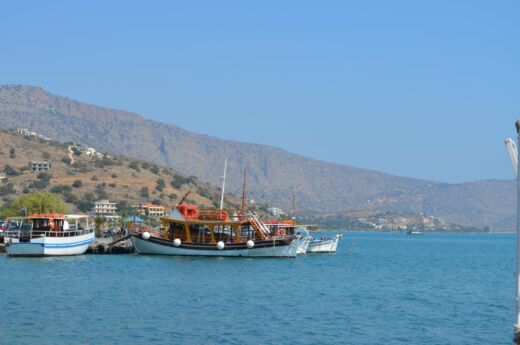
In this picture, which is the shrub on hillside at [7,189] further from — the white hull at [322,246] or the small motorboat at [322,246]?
the white hull at [322,246]

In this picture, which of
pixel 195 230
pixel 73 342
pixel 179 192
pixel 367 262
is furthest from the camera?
pixel 179 192

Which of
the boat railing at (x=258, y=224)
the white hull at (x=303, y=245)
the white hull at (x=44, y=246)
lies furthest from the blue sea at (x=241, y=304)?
the white hull at (x=303, y=245)

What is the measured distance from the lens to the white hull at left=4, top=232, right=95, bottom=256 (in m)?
74.9

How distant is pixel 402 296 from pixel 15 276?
82.0 ft

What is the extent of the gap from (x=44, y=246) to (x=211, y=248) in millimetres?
15026

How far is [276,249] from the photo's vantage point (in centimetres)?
8412

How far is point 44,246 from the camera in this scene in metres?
75.4

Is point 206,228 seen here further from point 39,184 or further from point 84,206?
point 39,184

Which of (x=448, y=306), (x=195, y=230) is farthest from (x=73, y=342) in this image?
(x=195, y=230)

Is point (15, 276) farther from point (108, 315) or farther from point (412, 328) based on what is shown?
point (412, 328)

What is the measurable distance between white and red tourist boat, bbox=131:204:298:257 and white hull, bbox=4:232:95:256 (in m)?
7.46

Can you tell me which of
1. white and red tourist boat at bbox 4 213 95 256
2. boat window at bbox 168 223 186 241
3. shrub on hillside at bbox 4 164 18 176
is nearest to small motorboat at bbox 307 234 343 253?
boat window at bbox 168 223 186 241

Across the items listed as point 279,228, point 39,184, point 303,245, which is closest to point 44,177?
point 39,184

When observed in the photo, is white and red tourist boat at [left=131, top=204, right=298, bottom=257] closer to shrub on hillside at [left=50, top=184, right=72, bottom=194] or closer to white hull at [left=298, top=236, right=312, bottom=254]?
white hull at [left=298, top=236, right=312, bottom=254]
